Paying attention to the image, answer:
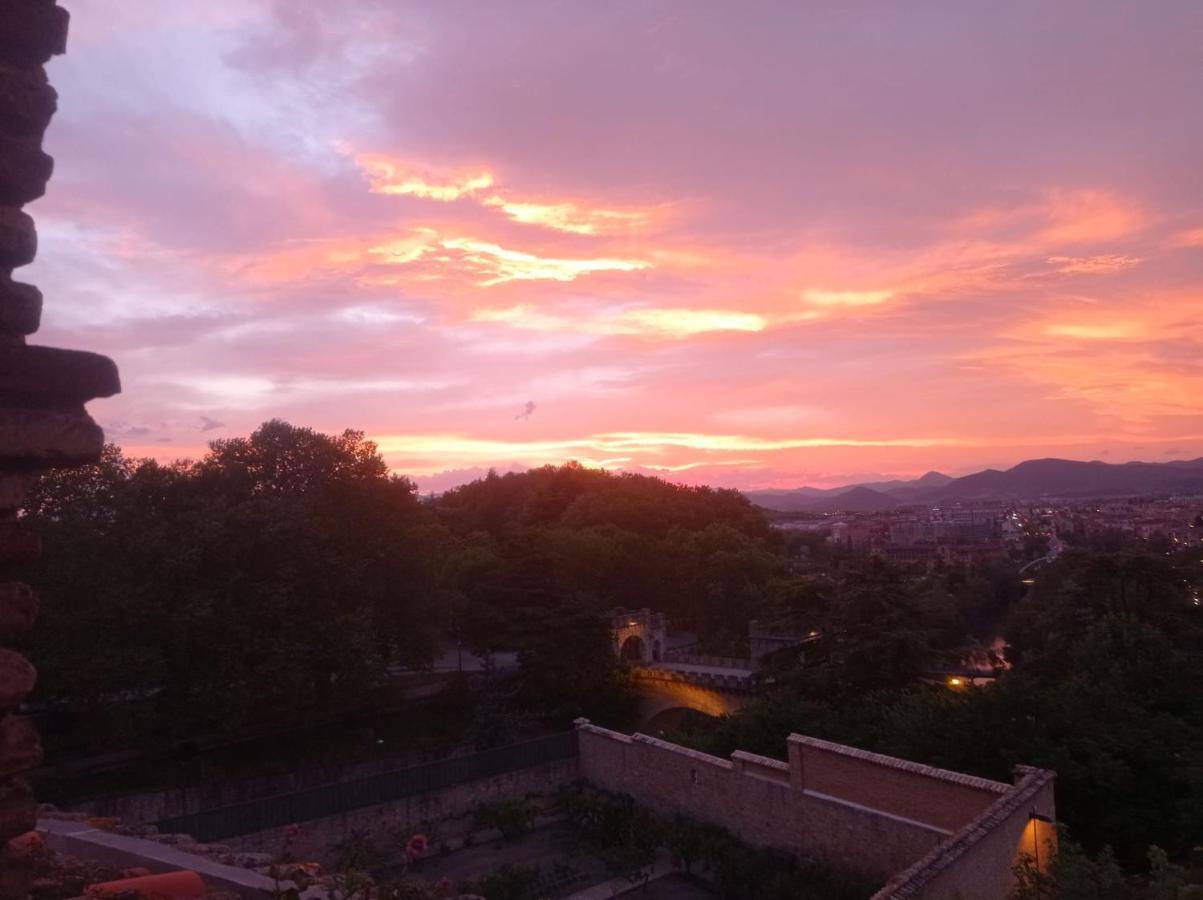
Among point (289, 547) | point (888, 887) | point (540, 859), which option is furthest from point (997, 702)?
point (289, 547)

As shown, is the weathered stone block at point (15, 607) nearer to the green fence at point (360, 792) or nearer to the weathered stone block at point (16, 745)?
the weathered stone block at point (16, 745)

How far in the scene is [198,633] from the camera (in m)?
20.6

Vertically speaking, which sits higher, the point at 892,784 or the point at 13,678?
the point at 13,678

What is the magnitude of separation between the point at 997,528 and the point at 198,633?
106489 mm

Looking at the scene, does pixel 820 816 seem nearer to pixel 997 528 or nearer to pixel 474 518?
pixel 474 518

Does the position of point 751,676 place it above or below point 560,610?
below

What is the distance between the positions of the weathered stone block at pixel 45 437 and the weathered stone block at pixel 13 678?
501mm

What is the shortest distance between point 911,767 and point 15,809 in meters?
12.9

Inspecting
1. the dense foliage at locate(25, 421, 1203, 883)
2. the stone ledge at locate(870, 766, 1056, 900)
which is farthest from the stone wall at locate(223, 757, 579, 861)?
the stone ledge at locate(870, 766, 1056, 900)

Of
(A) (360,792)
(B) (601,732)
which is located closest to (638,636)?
(B) (601,732)

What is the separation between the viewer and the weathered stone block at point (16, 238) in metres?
3.00

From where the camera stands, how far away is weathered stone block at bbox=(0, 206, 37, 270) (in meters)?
3.00

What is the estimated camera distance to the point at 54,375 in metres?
2.97

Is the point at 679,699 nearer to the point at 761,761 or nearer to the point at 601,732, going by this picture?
the point at 601,732
